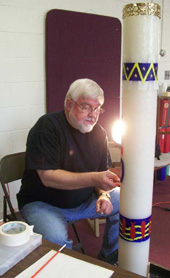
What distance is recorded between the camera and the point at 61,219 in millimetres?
1579

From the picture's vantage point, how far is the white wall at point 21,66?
2.40 metres

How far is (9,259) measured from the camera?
2.87ft

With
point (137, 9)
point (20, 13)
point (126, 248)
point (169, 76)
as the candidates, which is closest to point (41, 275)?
point (126, 248)

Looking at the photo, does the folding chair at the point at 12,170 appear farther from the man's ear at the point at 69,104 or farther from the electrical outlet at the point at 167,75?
the electrical outlet at the point at 167,75

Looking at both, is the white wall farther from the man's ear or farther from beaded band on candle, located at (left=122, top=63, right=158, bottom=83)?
beaded band on candle, located at (left=122, top=63, right=158, bottom=83)

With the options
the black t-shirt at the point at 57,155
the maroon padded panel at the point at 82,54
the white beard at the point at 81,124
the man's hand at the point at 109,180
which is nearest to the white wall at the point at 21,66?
the maroon padded panel at the point at 82,54

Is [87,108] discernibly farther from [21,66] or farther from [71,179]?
[21,66]

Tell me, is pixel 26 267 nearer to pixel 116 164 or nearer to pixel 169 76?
pixel 116 164

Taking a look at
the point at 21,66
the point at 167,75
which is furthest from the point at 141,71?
the point at 167,75

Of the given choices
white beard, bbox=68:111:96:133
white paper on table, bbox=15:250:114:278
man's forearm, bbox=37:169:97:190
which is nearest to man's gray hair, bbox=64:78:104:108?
white beard, bbox=68:111:96:133

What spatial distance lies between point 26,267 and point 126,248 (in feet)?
1.19

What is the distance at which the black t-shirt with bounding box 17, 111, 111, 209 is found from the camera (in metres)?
1.53

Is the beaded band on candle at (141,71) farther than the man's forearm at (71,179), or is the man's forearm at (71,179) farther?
the man's forearm at (71,179)

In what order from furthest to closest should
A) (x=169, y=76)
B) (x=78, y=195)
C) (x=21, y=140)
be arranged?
(x=169, y=76)
(x=21, y=140)
(x=78, y=195)
